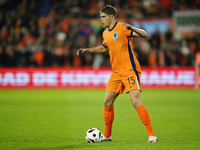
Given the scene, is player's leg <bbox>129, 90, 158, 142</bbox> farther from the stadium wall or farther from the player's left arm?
the stadium wall

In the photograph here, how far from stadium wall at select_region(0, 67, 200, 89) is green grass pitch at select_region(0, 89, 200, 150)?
14.9 feet

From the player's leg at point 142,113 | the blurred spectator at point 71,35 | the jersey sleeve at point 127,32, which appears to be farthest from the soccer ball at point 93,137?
the blurred spectator at point 71,35

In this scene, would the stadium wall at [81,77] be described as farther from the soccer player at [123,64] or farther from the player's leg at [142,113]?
the player's leg at [142,113]

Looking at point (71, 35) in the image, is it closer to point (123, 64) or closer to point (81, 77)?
point (81, 77)

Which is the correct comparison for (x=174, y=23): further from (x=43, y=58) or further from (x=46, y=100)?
(x=46, y=100)

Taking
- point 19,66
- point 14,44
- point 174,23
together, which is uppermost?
point 174,23

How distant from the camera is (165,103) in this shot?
37.3 feet

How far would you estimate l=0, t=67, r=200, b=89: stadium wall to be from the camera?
1648cm

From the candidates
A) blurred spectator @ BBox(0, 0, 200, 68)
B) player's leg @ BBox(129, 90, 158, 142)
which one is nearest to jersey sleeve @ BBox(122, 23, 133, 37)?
player's leg @ BBox(129, 90, 158, 142)

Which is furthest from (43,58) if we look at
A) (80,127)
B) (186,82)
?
(80,127)

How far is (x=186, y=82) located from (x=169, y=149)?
12.4 metres

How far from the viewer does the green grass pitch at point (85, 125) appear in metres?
5.23

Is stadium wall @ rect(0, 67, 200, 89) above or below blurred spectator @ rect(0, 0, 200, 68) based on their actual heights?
below

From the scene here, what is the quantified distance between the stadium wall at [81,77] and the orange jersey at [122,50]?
36.1 ft
